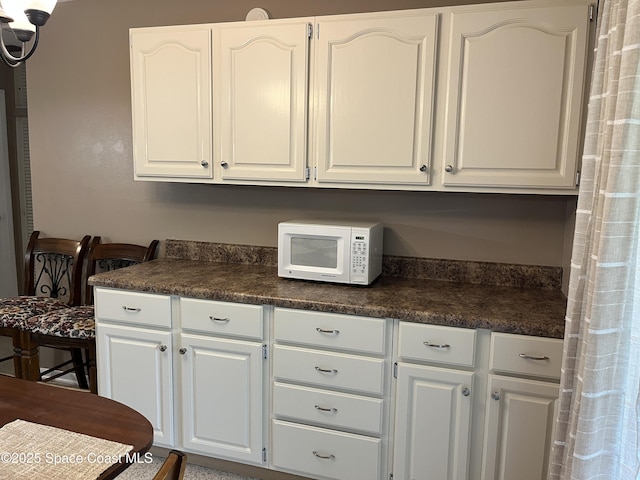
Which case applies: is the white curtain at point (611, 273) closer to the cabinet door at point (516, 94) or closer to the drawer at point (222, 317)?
the cabinet door at point (516, 94)

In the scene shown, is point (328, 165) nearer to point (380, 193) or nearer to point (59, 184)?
point (380, 193)

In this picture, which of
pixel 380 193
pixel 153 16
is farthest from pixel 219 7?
pixel 380 193

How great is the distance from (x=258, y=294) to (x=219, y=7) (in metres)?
1.62

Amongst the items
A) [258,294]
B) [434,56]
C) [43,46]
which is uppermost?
[43,46]

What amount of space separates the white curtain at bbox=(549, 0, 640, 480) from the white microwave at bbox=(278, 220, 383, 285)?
0.97 meters

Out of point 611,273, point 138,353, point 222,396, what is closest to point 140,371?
point 138,353

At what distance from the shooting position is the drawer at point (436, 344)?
188cm

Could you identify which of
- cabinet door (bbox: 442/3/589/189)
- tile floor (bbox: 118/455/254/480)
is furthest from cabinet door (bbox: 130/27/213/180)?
tile floor (bbox: 118/455/254/480)

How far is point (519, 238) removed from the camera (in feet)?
7.76

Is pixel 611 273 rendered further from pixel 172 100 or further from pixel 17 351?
pixel 17 351

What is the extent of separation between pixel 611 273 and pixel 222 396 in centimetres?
167

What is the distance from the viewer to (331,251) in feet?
7.43

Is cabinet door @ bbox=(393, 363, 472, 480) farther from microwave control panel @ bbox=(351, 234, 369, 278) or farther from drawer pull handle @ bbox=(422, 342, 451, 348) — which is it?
microwave control panel @ bbox=(351, 234, 369, 278)

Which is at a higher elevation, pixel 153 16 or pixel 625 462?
pixel 153 16
